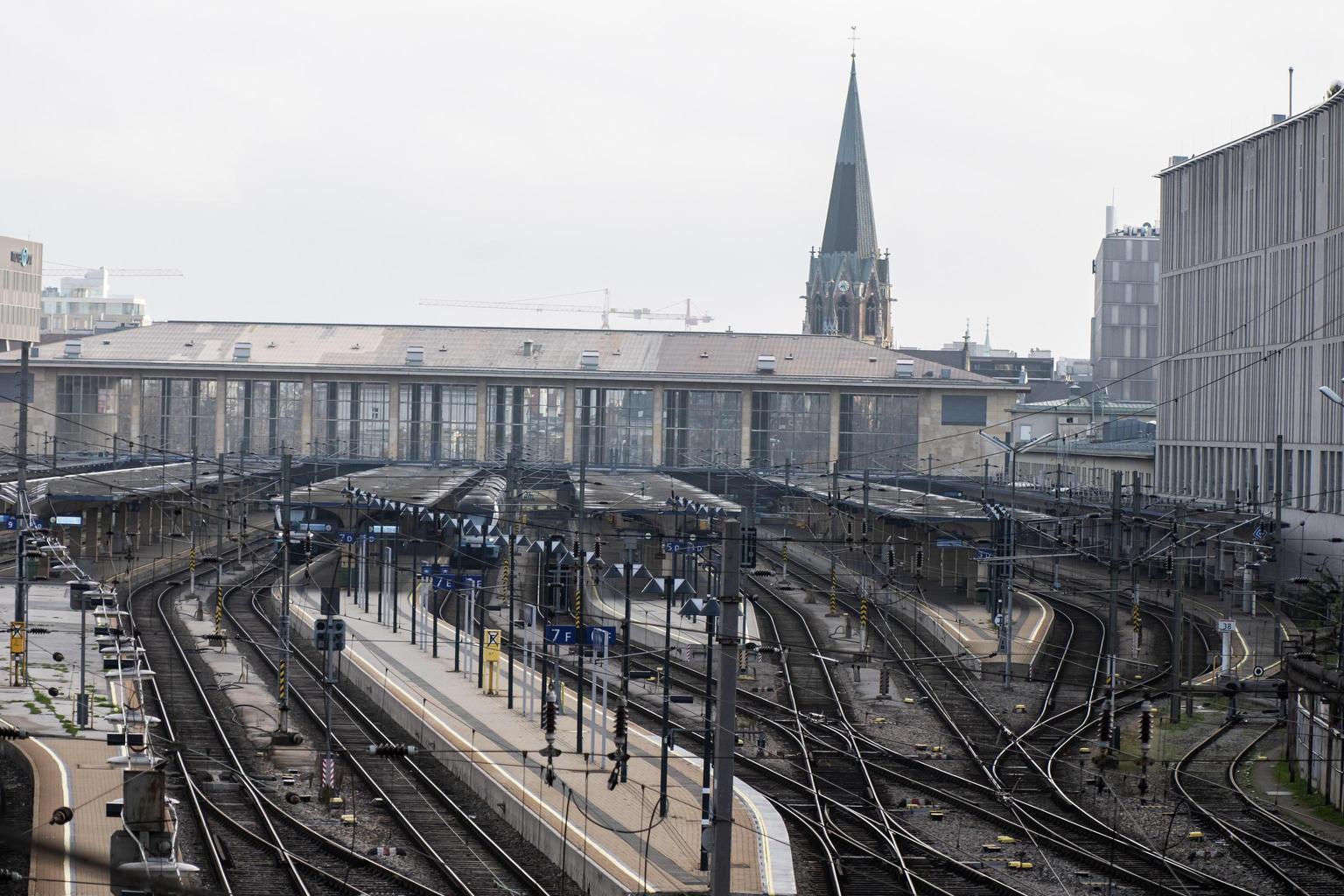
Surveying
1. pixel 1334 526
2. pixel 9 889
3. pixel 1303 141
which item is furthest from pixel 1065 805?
pixel 1303 141

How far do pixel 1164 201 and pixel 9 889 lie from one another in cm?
5985

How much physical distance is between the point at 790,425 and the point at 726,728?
6971 centimetres

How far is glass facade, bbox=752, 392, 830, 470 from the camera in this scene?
84.8 m

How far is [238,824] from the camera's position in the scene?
73.0 feet

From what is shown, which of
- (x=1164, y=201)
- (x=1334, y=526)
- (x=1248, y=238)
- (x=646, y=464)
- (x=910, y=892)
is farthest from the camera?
(x=646, y=464)

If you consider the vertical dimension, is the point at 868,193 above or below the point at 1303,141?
above

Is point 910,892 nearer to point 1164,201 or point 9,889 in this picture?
point 9,889

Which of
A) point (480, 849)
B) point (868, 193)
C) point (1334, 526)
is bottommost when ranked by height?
point (480, 849)

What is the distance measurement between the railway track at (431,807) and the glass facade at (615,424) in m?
49.5

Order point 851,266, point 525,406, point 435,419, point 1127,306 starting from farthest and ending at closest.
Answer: point 1127,306
point 851,266
point 435,419
point 525,406

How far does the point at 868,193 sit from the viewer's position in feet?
420

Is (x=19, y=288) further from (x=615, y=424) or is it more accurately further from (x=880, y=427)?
(x=880, y=427)

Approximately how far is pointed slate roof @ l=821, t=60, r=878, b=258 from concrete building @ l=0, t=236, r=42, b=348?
59009mm

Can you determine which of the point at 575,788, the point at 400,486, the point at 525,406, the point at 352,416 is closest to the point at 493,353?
the point at 525,406
